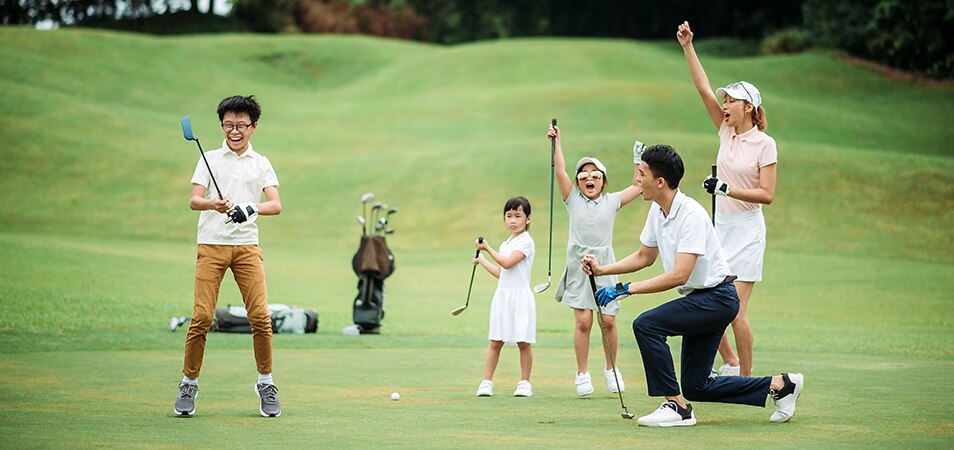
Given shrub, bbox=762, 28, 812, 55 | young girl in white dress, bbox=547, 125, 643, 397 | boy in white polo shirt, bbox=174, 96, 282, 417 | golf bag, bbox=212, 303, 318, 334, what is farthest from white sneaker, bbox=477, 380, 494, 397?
shrub, bbox=762, 28, 812, 55

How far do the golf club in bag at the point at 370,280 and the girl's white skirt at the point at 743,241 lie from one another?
6290 millimetres

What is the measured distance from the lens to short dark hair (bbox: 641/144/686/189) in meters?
6.88

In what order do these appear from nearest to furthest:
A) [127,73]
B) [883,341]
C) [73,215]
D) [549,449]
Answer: [549,449], [883,341], [73,215], [127,73]

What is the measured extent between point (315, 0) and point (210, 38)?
505 inches

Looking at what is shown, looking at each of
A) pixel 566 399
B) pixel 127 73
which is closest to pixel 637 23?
pixel 127 73

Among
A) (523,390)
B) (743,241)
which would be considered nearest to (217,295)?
(523,390)

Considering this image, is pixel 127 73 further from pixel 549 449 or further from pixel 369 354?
pixel 549 449

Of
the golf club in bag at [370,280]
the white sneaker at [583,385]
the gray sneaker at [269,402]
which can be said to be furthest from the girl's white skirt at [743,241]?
the golf club in bag at [370,280]

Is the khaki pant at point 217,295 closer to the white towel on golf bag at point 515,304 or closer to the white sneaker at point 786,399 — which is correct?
the white towel on golf bag at point 515,304

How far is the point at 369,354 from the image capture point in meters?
11.7

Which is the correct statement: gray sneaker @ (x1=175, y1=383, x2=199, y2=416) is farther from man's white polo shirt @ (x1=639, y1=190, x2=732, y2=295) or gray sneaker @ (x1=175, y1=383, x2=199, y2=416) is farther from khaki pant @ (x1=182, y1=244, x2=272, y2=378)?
man's white polo shirt @ (x1=639, y1=190, x2=732, y2=295)

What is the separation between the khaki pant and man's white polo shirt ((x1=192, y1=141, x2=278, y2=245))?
7 centimetres

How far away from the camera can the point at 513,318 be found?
8992 mm

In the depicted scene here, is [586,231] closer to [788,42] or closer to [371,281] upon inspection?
[371,281]
